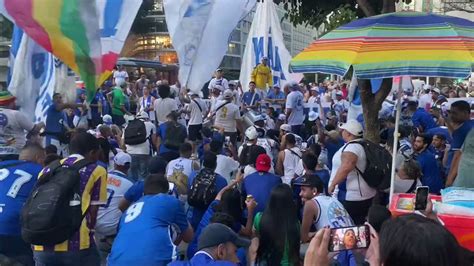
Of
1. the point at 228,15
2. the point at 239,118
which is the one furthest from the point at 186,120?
the point at 228,15

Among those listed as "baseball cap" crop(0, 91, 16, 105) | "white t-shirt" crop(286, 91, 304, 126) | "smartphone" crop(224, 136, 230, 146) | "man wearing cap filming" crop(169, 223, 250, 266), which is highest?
"baseball cap" crop(0, 91, 16, 105)

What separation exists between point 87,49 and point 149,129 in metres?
4.84

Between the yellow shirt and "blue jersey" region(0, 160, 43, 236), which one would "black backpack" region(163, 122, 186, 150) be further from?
the yellow shirt

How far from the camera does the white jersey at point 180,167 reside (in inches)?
285

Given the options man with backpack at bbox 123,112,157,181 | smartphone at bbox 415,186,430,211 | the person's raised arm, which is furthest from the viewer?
man with backpack at bbox 123,112,157,181

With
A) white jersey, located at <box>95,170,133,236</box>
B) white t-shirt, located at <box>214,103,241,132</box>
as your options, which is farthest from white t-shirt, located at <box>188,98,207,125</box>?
white jersey, located at <box>95,170,133,236</box>

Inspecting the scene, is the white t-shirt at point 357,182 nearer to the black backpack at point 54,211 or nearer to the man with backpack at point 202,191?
the man with backpack at point 202,191

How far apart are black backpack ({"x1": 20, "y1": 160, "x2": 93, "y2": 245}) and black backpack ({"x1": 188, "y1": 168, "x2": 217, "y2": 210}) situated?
1987 millimetres

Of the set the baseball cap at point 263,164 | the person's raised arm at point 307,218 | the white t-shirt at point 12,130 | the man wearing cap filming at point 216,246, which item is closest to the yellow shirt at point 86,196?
the man wearing cap filming at point 216,246

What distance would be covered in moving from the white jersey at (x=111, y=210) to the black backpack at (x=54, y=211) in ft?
4.62

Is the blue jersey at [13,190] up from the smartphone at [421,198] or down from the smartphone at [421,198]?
down

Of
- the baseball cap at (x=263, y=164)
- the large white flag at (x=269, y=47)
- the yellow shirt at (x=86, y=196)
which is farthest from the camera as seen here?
the large white flag at (x=269, y=47)

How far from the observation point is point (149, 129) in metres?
10.0

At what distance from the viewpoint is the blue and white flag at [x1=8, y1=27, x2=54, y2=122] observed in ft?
25.2
